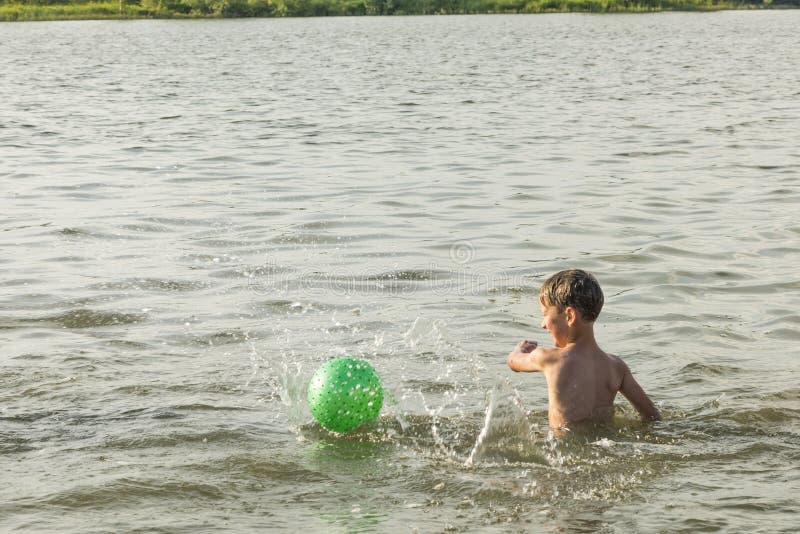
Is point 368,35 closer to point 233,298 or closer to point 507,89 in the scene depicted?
point 507,89

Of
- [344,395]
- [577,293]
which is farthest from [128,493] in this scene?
[577,293]

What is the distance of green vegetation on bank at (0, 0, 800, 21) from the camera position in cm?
8556

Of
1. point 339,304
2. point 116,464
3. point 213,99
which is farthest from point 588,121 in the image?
point 116,464

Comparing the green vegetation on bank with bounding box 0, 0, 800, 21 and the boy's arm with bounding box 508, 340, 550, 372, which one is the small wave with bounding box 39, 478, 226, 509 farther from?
the green vegetation on bank with bounding box 0, 0, 800, 21

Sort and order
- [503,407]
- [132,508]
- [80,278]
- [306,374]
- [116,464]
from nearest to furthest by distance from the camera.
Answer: [132,508] < [116,464] < [503,407] < [306,374] < [80,278]

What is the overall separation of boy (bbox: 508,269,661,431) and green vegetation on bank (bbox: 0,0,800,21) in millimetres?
82047

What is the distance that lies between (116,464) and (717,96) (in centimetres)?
2115

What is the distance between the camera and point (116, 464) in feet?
18.4

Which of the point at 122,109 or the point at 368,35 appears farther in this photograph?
the point at 368,35

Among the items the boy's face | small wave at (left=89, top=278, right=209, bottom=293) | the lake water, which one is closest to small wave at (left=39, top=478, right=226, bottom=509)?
the lake water

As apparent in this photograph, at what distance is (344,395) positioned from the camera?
6027mm

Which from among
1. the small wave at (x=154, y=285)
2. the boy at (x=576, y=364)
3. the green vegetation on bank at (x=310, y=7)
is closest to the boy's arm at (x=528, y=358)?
the boy at (x=576, y=364)

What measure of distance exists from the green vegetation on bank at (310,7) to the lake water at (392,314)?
68010mm

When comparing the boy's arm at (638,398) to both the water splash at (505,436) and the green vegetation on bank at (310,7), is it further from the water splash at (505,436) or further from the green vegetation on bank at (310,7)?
the green vegetation on bank at (310,7)
